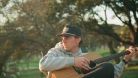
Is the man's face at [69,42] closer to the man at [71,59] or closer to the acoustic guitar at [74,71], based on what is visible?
the man at [71,59]

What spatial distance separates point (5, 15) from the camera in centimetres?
1533

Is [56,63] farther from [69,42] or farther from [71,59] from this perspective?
[69,42]

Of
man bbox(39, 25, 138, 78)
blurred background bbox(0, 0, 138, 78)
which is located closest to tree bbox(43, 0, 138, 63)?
blurred background bbox(0, 0, 138, 78)

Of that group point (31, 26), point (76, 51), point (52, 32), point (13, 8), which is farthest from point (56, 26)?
point (76, 51)

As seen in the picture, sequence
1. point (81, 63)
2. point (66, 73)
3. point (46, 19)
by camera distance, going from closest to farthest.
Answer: point (81, 63), point (66, 73), point (46, 19)

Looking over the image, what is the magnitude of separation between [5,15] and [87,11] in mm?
5358

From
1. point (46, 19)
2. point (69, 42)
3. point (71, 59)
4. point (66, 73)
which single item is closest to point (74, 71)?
point (66, 73)

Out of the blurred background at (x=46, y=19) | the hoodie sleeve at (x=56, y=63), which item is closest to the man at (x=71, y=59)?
the hoodie sleeve at (x=56, y=63)

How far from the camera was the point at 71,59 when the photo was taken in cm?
291

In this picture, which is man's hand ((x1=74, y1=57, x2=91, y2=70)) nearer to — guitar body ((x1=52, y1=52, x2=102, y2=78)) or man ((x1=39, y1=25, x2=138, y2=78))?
man ((x1=39, y1=25, x2=138, y2=78))

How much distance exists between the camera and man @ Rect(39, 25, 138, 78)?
2.75 m

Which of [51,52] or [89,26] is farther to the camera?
[89,26]

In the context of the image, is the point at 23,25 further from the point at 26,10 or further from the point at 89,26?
the point at 89,26

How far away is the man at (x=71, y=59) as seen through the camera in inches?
108
